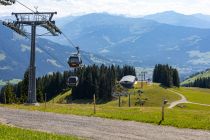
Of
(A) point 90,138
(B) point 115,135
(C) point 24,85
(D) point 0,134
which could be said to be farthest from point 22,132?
(C) point 24,85

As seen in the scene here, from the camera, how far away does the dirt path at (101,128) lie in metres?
28.4

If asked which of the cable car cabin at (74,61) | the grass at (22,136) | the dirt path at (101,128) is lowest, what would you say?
the dirt path at (101,128)

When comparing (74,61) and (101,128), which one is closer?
(101,128)

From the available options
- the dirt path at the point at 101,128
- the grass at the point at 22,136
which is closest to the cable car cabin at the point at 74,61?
the dirt path at the point at 101,128

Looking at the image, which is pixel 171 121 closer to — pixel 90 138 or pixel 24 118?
pixel 90 138

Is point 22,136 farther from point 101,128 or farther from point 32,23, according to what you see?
point 32,23

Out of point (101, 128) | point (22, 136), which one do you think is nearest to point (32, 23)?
point (101, 128)

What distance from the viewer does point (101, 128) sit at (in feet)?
104

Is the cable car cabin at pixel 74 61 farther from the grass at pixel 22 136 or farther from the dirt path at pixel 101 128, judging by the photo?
the grass at pixel 22 136

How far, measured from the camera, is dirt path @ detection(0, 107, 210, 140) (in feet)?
93.1

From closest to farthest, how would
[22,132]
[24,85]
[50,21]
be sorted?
[22,132]
[50,21]
[24,85]

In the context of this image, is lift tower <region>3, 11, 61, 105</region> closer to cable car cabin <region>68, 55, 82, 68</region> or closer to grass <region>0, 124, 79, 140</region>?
cable car cabin <region>68, 55, 82, 68</region>

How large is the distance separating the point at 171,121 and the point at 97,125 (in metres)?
6.04

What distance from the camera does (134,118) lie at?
3766 cm
